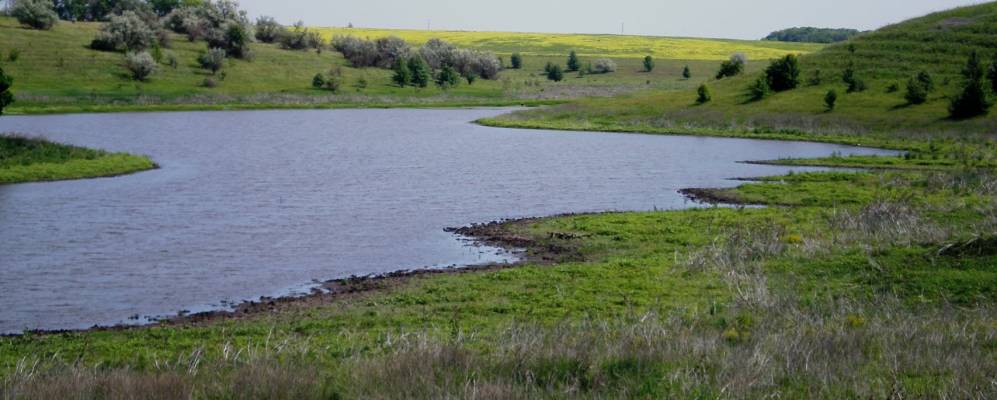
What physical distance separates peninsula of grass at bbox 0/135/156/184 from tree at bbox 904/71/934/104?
160 feet

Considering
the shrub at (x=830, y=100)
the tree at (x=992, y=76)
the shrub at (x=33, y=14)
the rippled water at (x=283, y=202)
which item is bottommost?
the rippled water at (x=283, y=202)

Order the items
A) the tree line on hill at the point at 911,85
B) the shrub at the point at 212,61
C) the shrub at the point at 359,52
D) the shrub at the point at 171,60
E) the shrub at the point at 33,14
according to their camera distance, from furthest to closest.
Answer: the shrub at the point at 359,52, the shrub at the point at 33,14, the shrub at the point at 212,61, the shrub at the point at 171,60, the tree line on hill at the point at 911,85

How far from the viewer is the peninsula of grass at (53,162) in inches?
1577

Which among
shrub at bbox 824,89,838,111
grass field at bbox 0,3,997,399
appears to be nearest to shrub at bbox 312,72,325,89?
shrub at bbox 824,89,838,111

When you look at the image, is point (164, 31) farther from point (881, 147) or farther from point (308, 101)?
point (881, 147)

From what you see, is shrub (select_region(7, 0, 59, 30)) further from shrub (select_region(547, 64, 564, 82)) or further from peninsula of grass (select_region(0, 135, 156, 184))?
peninsula of grass (select_region(0, 135, 156, 184))

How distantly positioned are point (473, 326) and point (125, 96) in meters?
83.2

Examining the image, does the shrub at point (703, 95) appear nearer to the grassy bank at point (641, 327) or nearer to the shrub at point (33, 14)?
the grassy bank at point (641, 327)

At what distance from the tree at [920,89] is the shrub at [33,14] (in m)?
89.2

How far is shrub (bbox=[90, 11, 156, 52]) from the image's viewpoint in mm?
107688

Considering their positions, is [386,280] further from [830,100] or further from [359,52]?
[359,52]

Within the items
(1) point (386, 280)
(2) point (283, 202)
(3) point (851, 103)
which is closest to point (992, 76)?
(3) point (851, 103)

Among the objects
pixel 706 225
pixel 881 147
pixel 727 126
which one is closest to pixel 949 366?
pixel 706 225

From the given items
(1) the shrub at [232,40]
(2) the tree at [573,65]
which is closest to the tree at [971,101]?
(1) the shrub at [232,40]
